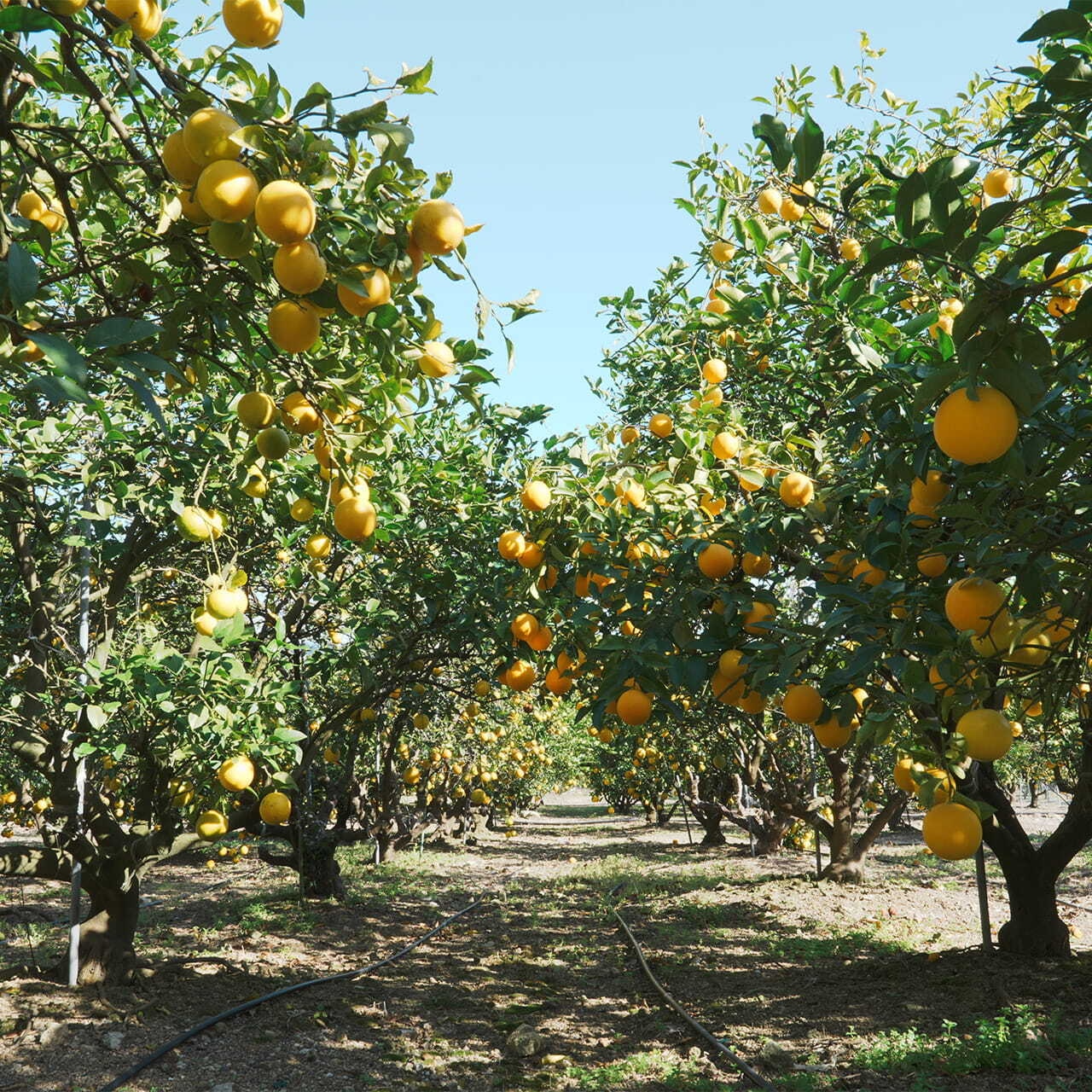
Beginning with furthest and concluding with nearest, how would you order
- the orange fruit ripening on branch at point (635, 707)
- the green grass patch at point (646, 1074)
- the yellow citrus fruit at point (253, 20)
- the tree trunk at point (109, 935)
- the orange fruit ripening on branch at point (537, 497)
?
the tree trunk at point (109, 935) → the green grass patch at point (646, 1074) → the orange fruit ripening on branch at point (537, 497) → the orange fruit ripening on branch at point (635, 707) → the yellow citrus fruit at point (253, 20)

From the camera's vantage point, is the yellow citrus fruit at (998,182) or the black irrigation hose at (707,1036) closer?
the yellow citrus fruit at (998,182)

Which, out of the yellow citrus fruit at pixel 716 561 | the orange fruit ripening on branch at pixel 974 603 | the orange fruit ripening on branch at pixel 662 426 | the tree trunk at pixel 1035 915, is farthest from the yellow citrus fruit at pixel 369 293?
the tree trunk at pixel 1035 915

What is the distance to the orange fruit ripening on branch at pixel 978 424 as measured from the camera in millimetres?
1411

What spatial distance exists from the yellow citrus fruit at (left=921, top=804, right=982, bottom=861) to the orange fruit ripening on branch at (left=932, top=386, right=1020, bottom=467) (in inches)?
32.3

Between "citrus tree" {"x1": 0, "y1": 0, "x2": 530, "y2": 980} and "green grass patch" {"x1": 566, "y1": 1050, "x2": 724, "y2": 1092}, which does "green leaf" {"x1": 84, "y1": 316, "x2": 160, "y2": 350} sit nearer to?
"citrus tree" {"x1": 0, "y1": 0, "x2": 530, "y2": 980}

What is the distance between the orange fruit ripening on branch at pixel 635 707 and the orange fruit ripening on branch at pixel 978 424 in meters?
1.55

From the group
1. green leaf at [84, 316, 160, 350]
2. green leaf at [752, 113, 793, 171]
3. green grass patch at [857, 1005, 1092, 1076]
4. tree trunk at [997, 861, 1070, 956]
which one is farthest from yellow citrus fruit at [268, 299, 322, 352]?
tree trunk at [997, 861, 1070, 956]

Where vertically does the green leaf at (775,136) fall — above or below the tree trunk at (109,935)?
above

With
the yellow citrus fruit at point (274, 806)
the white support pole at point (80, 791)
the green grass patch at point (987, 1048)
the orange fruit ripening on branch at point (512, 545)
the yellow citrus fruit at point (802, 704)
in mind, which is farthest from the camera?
the white support pole at point (80, 791)

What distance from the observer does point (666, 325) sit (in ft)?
18.5

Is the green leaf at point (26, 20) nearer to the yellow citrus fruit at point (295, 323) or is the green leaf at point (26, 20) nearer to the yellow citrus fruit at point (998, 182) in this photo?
the yellow citrus fruit at point (295, 323)

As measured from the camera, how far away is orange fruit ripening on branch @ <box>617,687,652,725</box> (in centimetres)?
280

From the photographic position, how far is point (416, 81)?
1.43 meters

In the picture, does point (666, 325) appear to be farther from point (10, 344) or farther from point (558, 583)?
point (10, 344)
